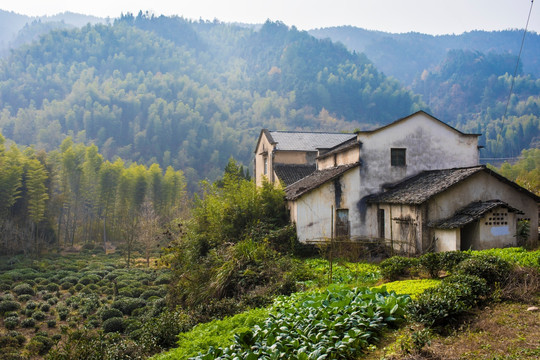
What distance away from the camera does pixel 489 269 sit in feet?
30.4

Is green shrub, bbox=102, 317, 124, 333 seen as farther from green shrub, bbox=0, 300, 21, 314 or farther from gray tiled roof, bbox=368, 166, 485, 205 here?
gray tiled roof, bbox=368, 166, 485, 205

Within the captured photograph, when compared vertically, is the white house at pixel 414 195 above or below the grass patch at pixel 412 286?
above

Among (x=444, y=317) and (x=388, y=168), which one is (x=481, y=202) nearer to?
(x=388, y=168)

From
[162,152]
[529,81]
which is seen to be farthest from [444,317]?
[529,81]

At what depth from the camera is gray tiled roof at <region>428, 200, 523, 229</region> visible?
17.2m

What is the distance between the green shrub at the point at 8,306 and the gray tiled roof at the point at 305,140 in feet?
63.4

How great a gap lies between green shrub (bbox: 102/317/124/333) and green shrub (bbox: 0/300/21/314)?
728 centimetres

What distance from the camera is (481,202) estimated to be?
18.9m

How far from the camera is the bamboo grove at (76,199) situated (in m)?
44.7

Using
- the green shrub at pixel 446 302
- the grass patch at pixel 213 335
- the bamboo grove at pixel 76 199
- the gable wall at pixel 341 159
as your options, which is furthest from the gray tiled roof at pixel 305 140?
the green shrub at pixel 446 302

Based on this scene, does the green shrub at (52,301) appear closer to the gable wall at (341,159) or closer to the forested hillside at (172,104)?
the gable wall at (341,159)

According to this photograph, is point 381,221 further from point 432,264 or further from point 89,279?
point 89,279

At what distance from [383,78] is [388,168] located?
16509 cm

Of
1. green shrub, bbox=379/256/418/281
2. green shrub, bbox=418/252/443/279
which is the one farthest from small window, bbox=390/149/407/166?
green shrub, bbox=418/252/443/279
